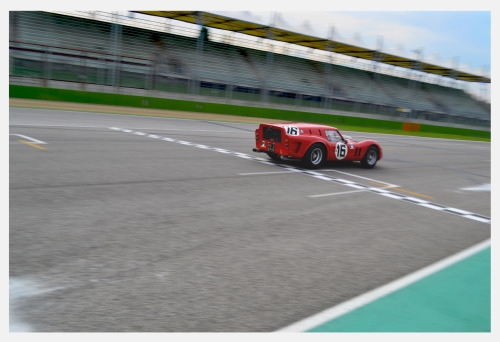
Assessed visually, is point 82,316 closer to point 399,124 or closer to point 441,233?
point 441,233

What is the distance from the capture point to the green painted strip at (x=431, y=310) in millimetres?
3648

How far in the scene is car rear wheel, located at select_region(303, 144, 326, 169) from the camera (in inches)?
457

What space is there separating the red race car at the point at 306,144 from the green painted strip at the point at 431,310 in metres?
6.78

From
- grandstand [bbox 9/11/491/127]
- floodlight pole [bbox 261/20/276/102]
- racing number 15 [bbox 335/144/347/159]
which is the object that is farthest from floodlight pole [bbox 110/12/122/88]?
racing number 15 [bbox 335/144/347/159]

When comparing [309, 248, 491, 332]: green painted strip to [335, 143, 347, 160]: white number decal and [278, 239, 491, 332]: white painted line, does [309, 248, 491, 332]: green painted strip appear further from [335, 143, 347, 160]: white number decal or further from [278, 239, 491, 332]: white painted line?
[335, 143, 347, 160]: white number decal

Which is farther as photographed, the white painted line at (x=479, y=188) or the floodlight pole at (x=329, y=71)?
the floodlight pole at (x=329, y=71)

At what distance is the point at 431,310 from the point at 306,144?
775cm

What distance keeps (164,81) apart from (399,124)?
24792mm

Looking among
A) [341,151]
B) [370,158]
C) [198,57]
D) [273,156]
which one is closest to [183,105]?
[198,57]

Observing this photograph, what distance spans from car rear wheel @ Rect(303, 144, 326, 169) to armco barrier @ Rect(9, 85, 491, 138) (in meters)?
19.2

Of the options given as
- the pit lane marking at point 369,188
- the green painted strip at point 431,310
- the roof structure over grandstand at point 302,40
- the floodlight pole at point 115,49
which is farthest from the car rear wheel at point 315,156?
the roof structure over grandstand at point 302,40

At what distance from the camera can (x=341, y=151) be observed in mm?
12430

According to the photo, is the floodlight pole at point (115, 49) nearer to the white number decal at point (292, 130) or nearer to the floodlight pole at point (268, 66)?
the floodlight pole at point (268, 66)

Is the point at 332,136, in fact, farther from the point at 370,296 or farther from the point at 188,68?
the point at 188,68
